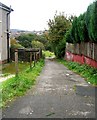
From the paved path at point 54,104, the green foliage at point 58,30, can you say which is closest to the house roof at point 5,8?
the green foliage at point 58,30

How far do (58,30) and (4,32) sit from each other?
21176mm

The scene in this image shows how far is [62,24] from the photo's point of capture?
5797 centimetres

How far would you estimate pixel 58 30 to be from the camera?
5844 centimetres

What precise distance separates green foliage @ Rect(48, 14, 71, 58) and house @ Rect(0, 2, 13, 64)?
57.4 feet

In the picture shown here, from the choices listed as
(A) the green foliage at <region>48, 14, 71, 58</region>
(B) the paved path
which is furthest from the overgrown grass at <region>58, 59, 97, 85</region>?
(A) the green foliage at <region>48, 14, 71, 58</region>

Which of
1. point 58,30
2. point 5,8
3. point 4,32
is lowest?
point 4,32

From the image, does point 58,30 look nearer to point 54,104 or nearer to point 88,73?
point 88,73

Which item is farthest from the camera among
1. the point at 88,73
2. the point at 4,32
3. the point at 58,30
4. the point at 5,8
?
the point at 58,30

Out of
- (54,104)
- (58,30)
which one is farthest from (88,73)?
(58,30)

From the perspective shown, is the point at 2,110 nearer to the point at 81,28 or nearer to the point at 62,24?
the point at 81,28

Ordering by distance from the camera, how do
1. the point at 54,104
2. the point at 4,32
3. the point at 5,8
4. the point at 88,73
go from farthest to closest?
the point at 5,8
the point at 4,32
the point at 88,73
the point at 54,104

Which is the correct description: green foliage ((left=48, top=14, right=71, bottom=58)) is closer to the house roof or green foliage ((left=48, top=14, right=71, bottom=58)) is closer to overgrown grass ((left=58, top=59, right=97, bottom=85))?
the house roof

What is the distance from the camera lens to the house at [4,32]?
37.0 meters

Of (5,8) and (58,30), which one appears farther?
(58,30)
